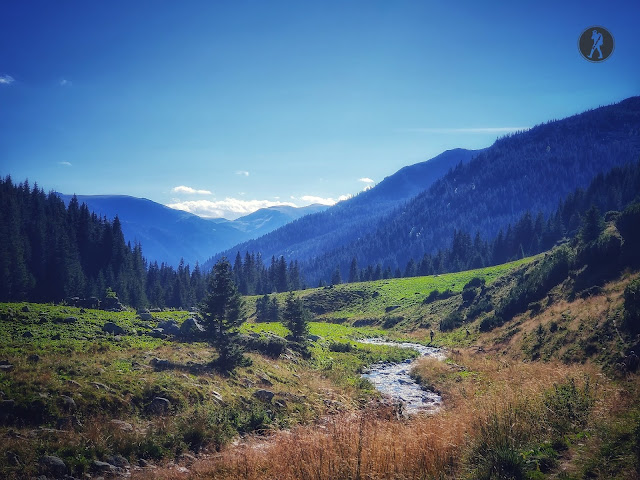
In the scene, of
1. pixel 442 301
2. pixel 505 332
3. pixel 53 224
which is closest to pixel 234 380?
pixel 505 332

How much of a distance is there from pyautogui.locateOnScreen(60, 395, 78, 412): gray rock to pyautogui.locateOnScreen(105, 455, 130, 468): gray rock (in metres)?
3.97

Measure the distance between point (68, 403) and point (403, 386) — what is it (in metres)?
20.5

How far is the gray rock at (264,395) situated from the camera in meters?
18.4

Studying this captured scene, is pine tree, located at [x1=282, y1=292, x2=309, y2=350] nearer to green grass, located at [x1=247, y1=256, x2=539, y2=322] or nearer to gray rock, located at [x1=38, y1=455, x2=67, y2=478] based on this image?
gray rock, located at [x1=38, y1=455, x2=67, y2=478]

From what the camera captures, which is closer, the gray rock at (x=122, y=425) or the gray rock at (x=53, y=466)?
the gray rock at (x=53, y=466)

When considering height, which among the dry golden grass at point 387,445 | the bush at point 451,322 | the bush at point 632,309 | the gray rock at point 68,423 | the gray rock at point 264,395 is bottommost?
the bush at point 451,322

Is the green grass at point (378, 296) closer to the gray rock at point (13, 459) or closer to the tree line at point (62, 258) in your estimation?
the tree line at point (62, 258)

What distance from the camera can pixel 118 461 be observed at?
415 inches

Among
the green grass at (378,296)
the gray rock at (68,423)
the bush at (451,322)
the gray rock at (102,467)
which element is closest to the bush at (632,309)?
the gray rock at (102,467)

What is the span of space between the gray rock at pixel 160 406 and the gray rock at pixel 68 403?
9.61 ft

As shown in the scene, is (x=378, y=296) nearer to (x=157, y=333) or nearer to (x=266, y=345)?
(x=266, y=345)

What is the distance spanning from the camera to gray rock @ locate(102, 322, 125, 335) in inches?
1126

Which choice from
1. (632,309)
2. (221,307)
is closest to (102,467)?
(221,307)

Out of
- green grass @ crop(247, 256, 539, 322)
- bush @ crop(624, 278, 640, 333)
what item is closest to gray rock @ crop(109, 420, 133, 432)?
bush @ crop(624, 278, 640, 333)
